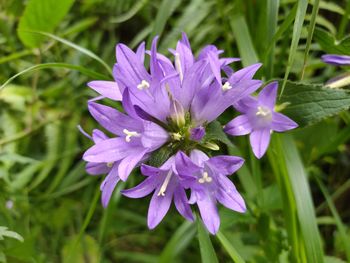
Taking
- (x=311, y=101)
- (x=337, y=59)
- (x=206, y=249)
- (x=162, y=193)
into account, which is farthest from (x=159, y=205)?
(x=337, y=59)

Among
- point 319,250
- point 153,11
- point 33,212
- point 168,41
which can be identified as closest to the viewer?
point 319,250

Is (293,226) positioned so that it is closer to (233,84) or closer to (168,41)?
(233,84)

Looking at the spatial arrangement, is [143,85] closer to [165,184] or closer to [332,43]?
[165,184]

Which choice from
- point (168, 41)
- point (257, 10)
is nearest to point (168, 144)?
point (168, 41)

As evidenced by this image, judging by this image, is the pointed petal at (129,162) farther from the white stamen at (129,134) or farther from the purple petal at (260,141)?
the purple petal at (260,141)

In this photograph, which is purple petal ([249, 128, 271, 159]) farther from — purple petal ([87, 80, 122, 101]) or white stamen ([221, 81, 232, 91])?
purple petal ([87, 80, 122, 101])

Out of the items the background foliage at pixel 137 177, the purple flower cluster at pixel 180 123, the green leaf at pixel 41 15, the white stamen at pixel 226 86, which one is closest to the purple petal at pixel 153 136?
the purple flower cluster at pixel 180 123

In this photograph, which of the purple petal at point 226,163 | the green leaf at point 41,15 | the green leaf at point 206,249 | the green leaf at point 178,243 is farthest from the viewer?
the green leaf at point 41,15
